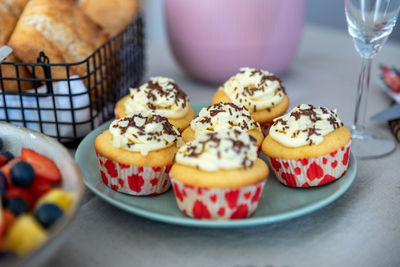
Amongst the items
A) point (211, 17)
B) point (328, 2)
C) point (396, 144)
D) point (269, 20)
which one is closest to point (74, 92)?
point (211, 17)

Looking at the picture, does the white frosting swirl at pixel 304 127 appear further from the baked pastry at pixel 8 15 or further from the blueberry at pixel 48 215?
the baked pastry at pixel 8 15

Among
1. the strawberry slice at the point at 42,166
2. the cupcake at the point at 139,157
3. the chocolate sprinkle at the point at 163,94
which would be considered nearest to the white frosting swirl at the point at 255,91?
the chocolate sprinkle at the point at 163,94

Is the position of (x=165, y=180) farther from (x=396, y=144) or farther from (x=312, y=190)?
(x=396, y=144)

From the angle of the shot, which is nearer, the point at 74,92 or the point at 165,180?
the point at 165,180

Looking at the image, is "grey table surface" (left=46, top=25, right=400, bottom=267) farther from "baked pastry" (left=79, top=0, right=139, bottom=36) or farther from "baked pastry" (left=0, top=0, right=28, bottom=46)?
"baked pastry" (left=79, top=0, right=139, bottom=36)

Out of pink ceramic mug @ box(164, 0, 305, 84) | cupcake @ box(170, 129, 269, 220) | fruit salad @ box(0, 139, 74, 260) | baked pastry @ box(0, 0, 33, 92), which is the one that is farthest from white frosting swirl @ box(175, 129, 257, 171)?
pink ceramic mug @ box(164, 0, 305, 84)

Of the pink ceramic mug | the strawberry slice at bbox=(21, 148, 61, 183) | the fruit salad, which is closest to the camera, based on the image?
the fruit salad
